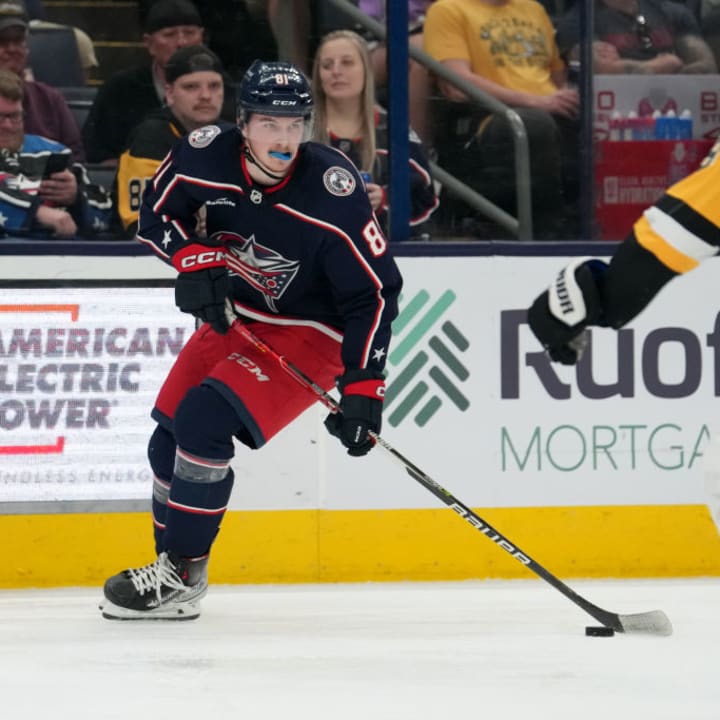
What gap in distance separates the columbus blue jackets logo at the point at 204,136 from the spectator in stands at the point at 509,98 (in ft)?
3.21

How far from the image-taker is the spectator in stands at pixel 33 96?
431 centimetres

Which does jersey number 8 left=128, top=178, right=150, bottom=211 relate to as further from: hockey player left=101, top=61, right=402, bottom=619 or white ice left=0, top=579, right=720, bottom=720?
white ice left=0, top=579, right=720, bottom=720

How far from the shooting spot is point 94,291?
4141mm

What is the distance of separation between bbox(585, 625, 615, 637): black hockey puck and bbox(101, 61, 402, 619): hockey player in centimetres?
62

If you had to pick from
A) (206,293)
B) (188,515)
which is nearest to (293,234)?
(206,293)

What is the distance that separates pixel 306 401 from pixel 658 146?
59.6 inches

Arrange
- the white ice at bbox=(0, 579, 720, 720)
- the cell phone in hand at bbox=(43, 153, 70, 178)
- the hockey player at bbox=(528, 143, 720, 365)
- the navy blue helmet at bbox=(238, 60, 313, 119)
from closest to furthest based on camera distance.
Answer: the hockey player at bbox=(528, 143, 720, 365), the white ice at bbox=(0, 579, 720, 720), the navy blue helmet at bbox=(238, 60, 313, 119), the cell phone in hand at bbox=(43, 153, 70, 178)

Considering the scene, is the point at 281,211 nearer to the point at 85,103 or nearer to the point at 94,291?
the point at 94,291

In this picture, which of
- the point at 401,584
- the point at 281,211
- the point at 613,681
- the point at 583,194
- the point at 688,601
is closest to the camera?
the point at 613,681

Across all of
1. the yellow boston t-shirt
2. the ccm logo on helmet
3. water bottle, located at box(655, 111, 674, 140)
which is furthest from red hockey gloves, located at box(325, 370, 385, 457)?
water bottle, located at box(655, 111, 674, 140)

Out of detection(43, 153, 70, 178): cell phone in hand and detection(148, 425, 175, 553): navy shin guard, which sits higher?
detection(43, 153, 70, 178): cell phone in hand

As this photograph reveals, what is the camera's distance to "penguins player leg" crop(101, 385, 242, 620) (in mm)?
3447

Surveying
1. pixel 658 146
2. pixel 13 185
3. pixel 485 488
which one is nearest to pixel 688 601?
pixel 485 488

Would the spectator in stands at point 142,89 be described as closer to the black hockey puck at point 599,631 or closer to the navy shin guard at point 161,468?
the navy shin guard at point 161,468
